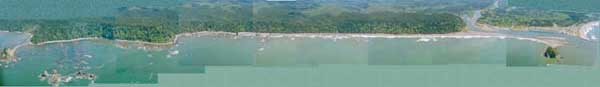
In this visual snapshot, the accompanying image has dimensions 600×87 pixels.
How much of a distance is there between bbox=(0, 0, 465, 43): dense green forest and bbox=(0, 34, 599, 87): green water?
77 millimetres

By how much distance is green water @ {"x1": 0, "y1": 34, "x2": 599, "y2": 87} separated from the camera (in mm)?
3652

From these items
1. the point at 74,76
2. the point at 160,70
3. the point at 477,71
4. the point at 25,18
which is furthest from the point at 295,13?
the point at 25,18

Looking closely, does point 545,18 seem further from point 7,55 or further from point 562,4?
point 7,55

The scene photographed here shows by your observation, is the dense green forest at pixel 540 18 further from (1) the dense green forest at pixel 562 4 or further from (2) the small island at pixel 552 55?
(2) the small island at pixel 552 55

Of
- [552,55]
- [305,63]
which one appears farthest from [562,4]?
[305,63]

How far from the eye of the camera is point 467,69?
3680 mm

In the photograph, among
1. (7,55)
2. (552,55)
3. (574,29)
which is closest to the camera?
(552,55)

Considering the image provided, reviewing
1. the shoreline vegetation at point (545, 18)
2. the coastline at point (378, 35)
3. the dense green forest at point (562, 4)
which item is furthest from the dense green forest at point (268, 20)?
the dense green forest at point (562, 4)

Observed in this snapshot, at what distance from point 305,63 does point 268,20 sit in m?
0.38

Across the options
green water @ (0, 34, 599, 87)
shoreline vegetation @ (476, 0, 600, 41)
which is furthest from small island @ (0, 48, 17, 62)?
shoreline vegetation @ (476, 0, 600, 41)

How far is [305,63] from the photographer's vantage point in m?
3.85

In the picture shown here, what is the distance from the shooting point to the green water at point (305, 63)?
3.65 metres

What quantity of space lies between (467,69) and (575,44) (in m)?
0.78

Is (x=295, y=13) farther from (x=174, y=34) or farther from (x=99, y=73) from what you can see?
(x=99, y=73)
